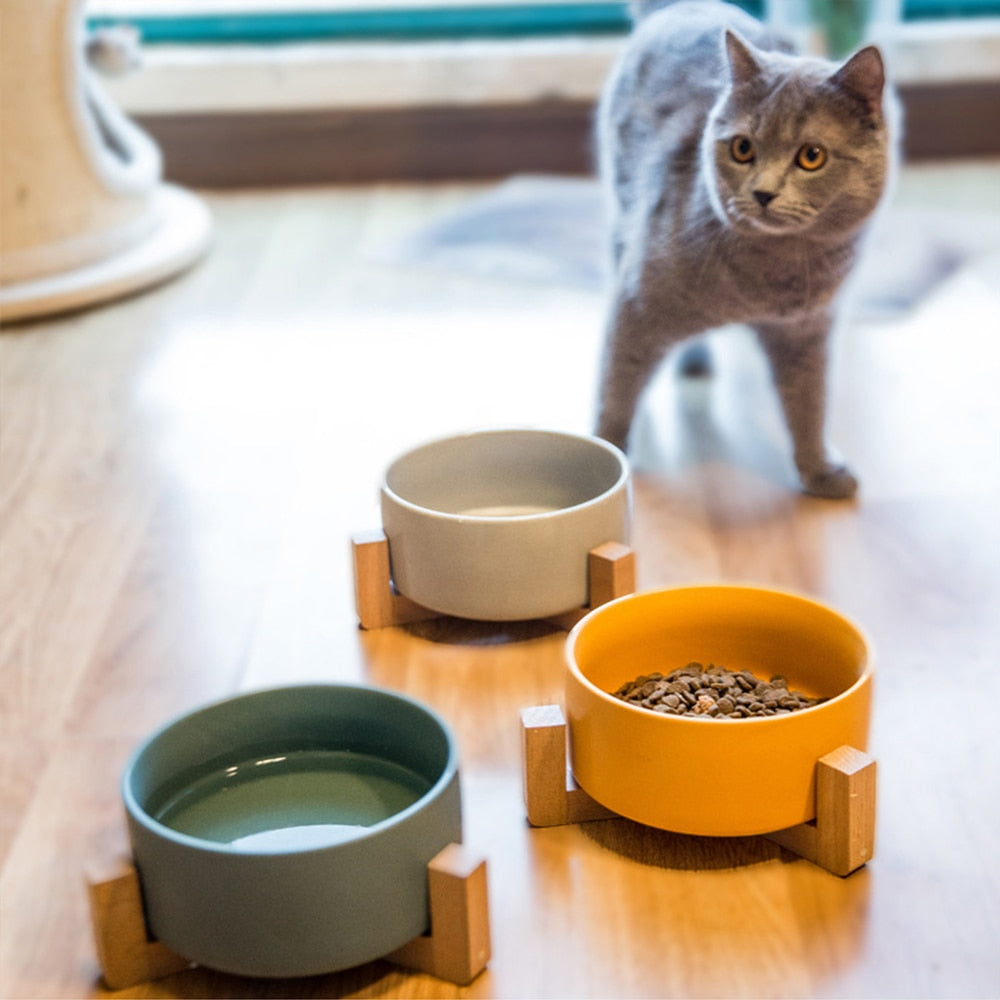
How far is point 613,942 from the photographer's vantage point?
1.02 metres

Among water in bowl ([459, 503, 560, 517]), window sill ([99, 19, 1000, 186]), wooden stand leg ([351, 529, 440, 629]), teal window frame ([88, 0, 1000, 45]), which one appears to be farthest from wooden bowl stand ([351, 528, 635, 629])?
teal window frame ([88, 0, 1000, 45])

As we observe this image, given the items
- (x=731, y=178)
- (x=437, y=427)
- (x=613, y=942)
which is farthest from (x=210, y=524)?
(x=613, y=942)

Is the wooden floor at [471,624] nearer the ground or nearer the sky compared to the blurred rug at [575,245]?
nearer the ground

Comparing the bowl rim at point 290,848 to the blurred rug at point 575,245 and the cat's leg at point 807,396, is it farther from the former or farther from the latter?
the blurred rug at point 575,245

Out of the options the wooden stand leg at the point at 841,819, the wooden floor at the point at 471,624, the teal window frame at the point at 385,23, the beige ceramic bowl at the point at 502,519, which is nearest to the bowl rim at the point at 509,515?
the beige ceramic bowl at the point at 502,519

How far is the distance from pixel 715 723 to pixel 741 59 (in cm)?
76

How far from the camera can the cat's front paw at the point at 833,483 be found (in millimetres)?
1722

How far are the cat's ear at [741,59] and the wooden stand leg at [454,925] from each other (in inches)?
34.7

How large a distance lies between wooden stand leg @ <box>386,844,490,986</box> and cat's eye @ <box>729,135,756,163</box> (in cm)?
83

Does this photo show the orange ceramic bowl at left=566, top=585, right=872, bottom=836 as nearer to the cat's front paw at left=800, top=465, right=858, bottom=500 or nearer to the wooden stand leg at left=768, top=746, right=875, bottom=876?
the wooden stand leg at left=768, top=746, right=875, bottom=876

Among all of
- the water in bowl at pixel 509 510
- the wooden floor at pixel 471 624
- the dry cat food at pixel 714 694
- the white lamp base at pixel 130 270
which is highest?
the white lamp base at pixel 130 270

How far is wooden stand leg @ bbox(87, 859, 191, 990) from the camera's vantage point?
3.12ft

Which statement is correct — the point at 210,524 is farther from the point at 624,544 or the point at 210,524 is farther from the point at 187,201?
the point at 187,201

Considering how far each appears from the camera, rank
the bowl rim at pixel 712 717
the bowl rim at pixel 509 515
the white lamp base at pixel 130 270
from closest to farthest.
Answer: the bowl rim at pixel 712 717, the bowl rim at pixel 509 515, the white lamp base at pixel 130 270
